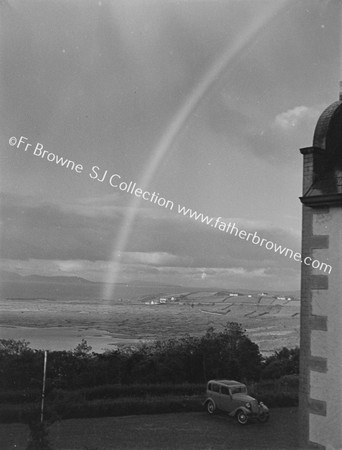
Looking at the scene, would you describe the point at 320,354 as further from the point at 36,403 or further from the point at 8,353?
the point at 8,353

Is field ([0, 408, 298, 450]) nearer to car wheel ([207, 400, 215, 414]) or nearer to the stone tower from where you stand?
car wheel ([207, 400, 215, 414])

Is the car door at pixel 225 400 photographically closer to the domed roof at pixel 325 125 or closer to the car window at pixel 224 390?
the car window at pixel 224 390

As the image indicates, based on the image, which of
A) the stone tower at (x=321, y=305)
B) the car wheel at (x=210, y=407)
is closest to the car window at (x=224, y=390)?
the car wheel at (x=210, y=407)

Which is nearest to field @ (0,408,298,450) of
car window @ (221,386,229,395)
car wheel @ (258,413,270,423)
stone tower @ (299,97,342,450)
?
car wheel @ (258,413,270,423)

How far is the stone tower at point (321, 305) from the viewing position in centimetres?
317

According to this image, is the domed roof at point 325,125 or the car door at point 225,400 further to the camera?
the car door at point 225,400

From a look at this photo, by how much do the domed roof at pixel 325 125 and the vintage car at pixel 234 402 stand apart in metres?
2.27

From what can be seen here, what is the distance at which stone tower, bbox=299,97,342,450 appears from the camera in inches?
125

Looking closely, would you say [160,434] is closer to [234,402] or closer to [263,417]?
[234,402]

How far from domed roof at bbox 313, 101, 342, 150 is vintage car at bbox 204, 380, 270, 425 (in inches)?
89.4

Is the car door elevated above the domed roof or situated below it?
below

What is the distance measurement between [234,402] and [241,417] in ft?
0.44

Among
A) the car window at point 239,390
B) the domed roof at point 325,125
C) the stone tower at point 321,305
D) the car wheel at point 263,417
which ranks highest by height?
the domed roof at point 325,125

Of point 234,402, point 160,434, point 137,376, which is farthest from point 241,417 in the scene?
point 137,376
